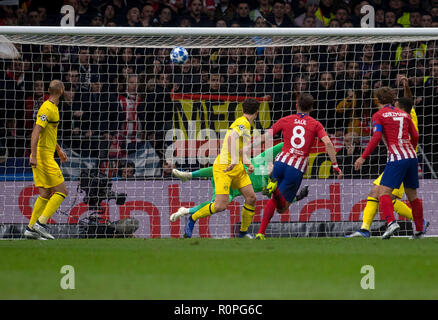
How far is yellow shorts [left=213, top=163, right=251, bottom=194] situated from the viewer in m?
9.77

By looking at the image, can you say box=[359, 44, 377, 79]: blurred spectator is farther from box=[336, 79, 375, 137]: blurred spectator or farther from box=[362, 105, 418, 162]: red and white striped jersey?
box=[362, 105, 418, 162]: red and white striped jersey

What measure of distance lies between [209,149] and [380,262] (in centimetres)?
586

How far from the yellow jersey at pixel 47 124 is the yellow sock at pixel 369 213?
4.28 m

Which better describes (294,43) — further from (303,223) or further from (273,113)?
(303,223)

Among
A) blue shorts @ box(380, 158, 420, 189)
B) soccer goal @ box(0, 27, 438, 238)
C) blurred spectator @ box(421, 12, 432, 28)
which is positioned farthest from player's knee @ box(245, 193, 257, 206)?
blurred spectator @ box(421, 12, 432, 28)

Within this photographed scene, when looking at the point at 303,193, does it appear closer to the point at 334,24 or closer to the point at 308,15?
the point at 334,24

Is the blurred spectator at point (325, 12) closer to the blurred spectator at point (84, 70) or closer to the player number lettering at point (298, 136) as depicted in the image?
the blurred spectator at point (84, 70)

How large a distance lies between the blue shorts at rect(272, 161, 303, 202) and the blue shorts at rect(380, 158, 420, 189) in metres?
1.08

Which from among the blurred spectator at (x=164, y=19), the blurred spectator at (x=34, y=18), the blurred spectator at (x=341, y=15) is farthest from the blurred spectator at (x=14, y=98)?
the blurred spectator at (x=341, y=15)

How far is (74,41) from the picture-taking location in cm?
1130

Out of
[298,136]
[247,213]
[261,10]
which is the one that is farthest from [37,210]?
[261,10]
